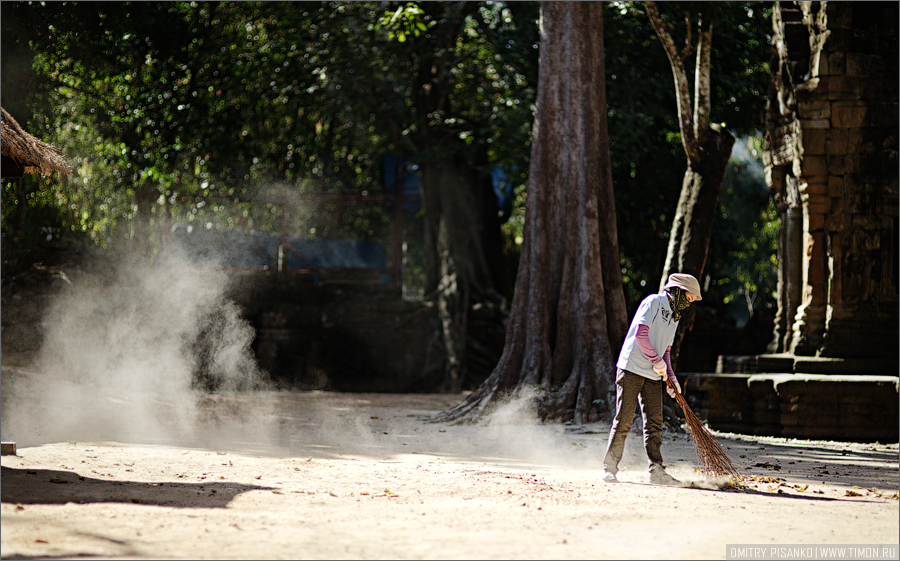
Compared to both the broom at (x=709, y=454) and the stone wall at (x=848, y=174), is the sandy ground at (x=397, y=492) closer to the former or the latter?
the broom at (x=709, y=454)

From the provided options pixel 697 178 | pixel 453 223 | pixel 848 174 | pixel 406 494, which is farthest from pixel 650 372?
pixel 453 223

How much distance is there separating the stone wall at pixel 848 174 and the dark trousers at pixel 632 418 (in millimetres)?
5295

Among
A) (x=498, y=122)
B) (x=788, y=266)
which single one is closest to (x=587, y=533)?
(x=788, y=266)

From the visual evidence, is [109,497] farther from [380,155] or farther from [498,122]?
[380,155]

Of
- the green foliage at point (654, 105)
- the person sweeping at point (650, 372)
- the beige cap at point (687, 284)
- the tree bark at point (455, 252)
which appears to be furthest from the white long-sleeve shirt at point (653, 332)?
the tree bark at point (455, 252)

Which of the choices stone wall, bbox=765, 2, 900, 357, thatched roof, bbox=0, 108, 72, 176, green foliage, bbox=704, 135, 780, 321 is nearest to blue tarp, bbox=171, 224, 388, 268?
thatched roof, bbox=0, 108, 72, 176

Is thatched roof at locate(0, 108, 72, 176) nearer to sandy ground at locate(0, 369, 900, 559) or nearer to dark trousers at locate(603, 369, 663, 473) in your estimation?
sandy ground at locate(0, 369, 900, 559)

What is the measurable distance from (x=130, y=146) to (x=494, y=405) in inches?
400

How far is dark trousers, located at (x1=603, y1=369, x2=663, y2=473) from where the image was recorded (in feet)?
20.0

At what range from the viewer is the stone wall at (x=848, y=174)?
1032 cm

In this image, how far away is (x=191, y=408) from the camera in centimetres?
1086

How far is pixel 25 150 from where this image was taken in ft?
22.1

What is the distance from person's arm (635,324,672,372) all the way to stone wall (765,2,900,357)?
5447mm

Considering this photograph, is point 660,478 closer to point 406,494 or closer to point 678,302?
point 678,302
